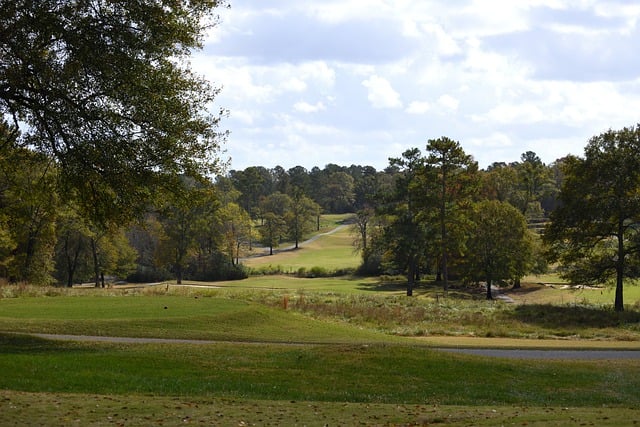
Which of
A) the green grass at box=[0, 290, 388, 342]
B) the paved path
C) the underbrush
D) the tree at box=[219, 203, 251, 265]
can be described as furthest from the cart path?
the tree at box=[219, 203, 251, 265]

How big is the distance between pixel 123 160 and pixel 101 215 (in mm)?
2251

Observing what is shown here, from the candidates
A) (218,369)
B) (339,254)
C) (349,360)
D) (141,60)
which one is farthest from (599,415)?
(339,254)

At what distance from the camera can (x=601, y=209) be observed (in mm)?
41281

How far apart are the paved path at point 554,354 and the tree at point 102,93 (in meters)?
11.3

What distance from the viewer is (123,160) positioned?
19125 mm

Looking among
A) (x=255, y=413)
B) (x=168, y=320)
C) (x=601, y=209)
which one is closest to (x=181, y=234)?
(x=601, y=209)

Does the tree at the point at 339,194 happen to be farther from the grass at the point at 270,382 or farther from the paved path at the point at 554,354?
the paved path at the point at 554,354

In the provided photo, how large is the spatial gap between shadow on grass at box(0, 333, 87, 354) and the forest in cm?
357

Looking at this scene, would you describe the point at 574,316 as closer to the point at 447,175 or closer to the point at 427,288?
the point at 447,175

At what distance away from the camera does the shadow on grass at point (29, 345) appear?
18922 millimetres

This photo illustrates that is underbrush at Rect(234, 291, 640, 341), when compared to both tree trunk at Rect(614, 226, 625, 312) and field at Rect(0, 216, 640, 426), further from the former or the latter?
tree trunk at Rect(614, 226, 625, 312)

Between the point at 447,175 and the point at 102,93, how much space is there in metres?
43.5

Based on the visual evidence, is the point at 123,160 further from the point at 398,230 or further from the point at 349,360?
the point at 398,230

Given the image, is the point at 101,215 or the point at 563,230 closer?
the point at 101,215
